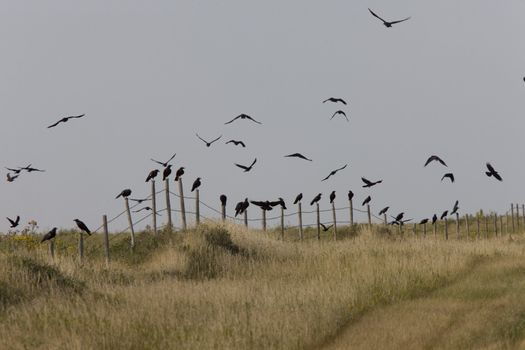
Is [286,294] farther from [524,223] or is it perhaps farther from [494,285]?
[524,223]

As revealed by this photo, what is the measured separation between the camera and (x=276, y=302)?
13.6m

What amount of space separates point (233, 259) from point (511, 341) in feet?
42.4

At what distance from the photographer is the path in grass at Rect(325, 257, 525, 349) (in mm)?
10844

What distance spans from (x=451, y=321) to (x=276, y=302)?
3.17 meters

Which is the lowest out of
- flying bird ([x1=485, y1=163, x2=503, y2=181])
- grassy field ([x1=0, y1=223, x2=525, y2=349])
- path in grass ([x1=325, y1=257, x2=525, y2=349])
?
path in grass ([x1=325, y1=257, x2=525, y2=349])

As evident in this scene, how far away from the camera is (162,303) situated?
13.4 metres

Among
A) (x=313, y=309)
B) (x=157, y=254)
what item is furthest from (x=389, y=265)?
(x=157, y=254)

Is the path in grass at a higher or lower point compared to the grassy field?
lower

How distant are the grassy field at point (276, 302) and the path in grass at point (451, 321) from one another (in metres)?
0.02

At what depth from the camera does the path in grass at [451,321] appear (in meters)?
10.8

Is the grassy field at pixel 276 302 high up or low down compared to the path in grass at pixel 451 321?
up

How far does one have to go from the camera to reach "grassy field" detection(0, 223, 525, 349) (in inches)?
429

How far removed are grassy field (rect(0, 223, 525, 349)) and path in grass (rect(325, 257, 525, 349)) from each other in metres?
0.02

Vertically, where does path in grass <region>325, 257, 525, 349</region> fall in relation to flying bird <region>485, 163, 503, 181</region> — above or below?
below
